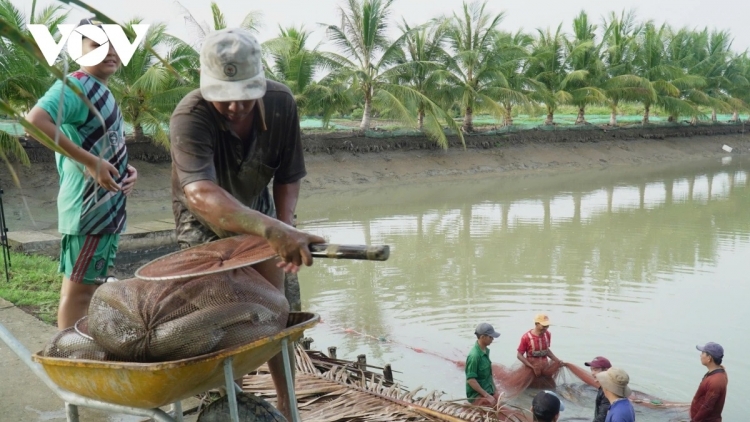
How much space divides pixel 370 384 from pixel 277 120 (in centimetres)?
189

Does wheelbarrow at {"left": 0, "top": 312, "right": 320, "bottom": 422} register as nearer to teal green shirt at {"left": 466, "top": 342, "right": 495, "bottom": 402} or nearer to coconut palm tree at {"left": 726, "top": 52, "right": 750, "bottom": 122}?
teal green shirt at {"left": 466, "top": 342, "right": 495, "bottom": 402}

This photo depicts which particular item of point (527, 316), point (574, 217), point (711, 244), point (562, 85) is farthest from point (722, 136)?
point (527, 316)

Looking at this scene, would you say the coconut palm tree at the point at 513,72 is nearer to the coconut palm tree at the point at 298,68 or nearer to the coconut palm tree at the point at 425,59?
the coconut palm tree at the point at 425,59

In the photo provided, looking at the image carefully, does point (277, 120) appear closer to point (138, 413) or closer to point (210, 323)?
point (210, 323)

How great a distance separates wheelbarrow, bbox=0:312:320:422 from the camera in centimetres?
205

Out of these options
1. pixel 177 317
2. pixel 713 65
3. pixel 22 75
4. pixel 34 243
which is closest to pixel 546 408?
pixel 177 317

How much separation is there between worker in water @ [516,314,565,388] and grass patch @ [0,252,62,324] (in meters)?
4.09

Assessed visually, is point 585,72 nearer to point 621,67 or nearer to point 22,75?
point 621,67

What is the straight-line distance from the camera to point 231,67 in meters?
2.39

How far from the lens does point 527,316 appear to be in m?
8.88

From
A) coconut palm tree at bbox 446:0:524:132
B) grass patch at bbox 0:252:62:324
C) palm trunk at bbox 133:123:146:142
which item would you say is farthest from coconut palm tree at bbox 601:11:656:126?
grass patch at bbox 0:252:62:324

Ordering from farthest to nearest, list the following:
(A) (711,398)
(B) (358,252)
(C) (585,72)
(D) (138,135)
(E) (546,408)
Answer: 1. (C) (585,72)
2. (D) (138,135)
3. (A) (711,398)
4. (E) (546,408)
5. (B) (358,252)

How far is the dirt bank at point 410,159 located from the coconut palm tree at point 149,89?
1.68 m

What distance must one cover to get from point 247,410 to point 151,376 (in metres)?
0.46
